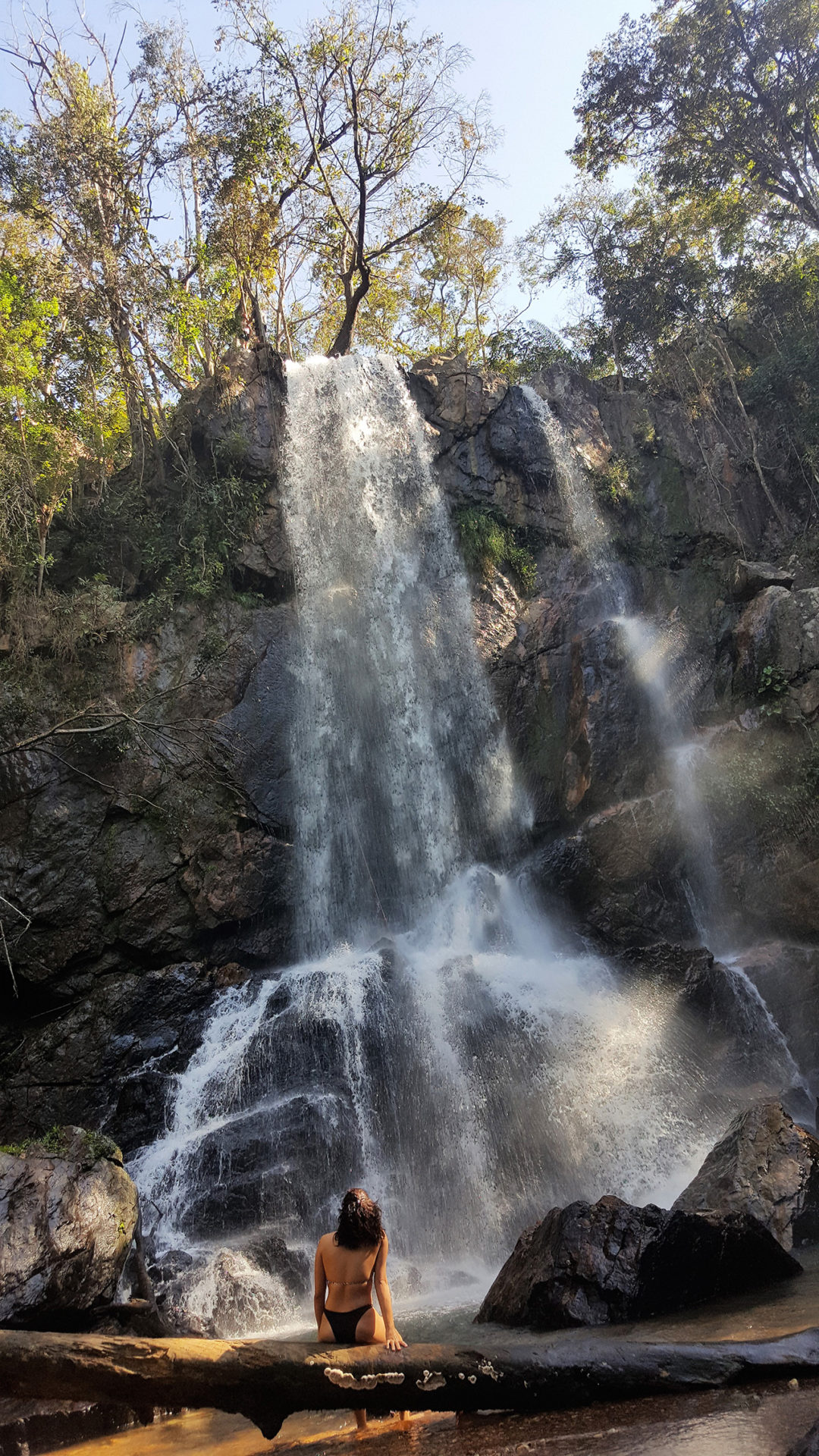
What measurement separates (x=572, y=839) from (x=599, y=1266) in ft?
25.2

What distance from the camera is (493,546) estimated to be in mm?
17172

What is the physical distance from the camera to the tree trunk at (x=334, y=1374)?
10.8 feet

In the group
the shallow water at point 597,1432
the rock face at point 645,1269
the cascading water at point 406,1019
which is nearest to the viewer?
the shallow water at point 597,1432

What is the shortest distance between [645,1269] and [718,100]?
21.0 m

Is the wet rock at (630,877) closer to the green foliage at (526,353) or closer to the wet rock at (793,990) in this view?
the wet rock at (793,990)

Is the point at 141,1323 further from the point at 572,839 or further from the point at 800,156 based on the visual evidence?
the point at 800,156

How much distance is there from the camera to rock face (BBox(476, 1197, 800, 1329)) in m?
5.53

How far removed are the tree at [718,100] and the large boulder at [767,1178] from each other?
17.3 meters

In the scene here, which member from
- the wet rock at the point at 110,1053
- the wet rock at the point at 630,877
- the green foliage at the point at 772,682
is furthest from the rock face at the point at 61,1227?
the green foliage at the point at 772,682

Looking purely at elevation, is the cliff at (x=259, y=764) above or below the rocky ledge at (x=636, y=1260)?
above

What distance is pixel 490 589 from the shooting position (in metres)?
16.9

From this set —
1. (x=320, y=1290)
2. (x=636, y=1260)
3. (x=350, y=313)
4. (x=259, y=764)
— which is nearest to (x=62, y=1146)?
(x=320, y=1290)

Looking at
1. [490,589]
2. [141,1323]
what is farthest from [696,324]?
[141,1323]

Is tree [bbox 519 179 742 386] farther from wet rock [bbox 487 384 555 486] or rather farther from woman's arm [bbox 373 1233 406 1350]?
woman's arm [bbox 373 1233 406 1350]
